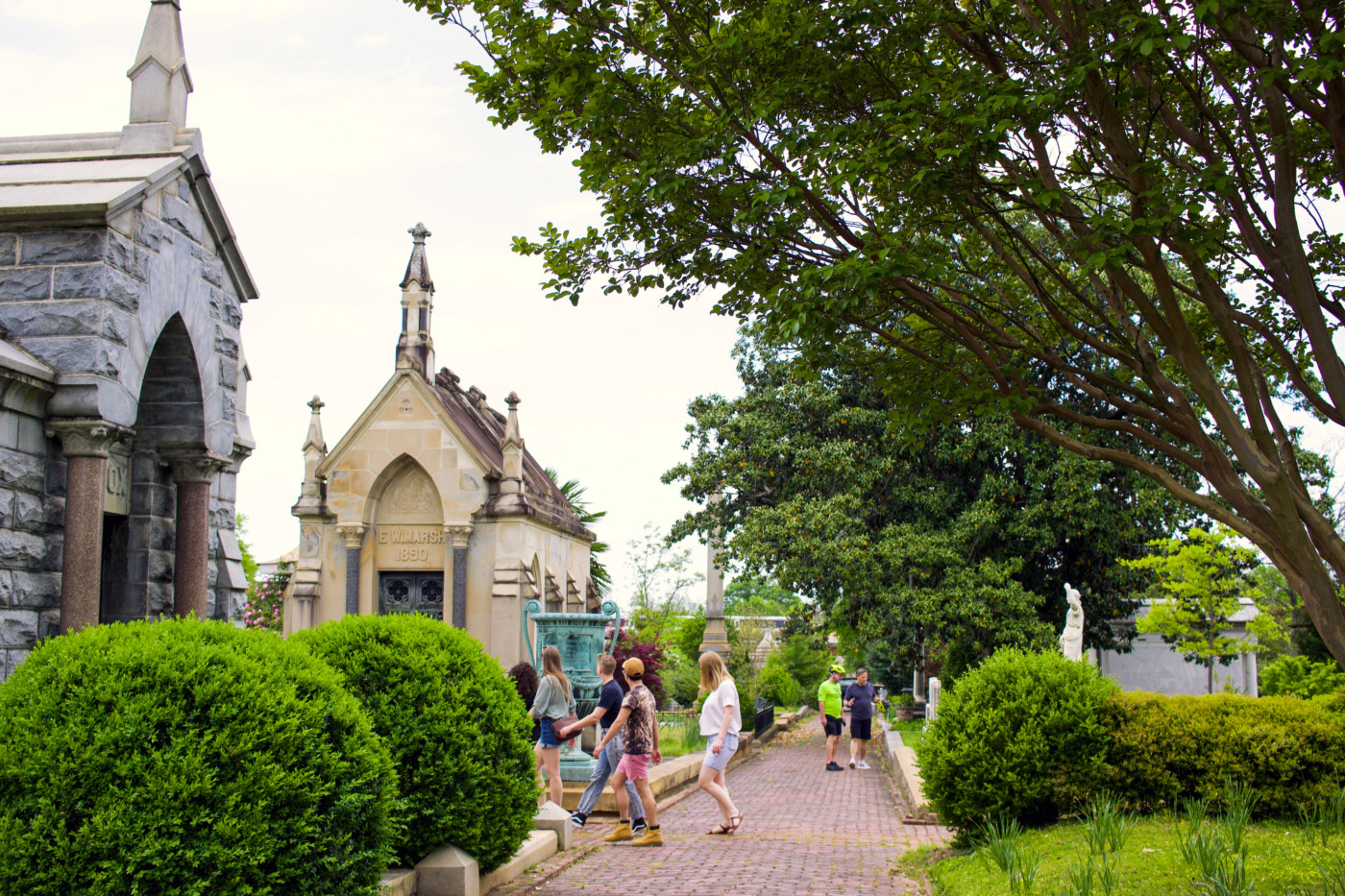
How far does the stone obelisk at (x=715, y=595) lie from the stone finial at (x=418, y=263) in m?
8.74

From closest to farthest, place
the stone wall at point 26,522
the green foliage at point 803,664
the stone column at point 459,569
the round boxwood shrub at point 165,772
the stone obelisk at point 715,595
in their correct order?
the round boxwood shrub at point 165,772, the stone wall at point 26,522, the stone column at point 459,569, the stone obelisk at point 715,595, the green foliage at point 803,664

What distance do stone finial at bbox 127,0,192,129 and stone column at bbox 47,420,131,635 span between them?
8.58 ft

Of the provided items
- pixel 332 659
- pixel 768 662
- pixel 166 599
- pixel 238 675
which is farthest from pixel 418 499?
pixel 768 662

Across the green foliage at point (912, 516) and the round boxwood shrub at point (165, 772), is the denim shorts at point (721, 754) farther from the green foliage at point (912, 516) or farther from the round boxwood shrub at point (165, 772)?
the green foliage at point (912, 516)

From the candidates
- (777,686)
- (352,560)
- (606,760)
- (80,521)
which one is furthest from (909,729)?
Answer: (80,521)

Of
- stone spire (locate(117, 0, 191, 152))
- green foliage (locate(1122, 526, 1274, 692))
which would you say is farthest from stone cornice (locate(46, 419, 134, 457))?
green foliage (locate(1122, 526, 1274, 692))

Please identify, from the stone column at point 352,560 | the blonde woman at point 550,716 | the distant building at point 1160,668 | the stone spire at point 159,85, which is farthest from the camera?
the distant building at point 1160,668

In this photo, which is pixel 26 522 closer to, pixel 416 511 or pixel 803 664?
pixel 416 511

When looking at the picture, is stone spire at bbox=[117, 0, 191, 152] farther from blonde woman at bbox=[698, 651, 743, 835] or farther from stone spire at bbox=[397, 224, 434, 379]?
stone spire at bbox=[397, 224, 434, 379]

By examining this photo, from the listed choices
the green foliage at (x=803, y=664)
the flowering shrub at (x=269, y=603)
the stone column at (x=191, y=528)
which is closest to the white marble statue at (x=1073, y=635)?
the stone column at (x=191, y=528)

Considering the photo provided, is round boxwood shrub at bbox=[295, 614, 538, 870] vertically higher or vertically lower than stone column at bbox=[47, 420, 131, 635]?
lower

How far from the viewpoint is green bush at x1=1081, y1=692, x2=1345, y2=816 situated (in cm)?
891

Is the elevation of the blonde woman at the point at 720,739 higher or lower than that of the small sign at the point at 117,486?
lower

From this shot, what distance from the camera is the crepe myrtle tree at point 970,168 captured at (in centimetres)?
636
